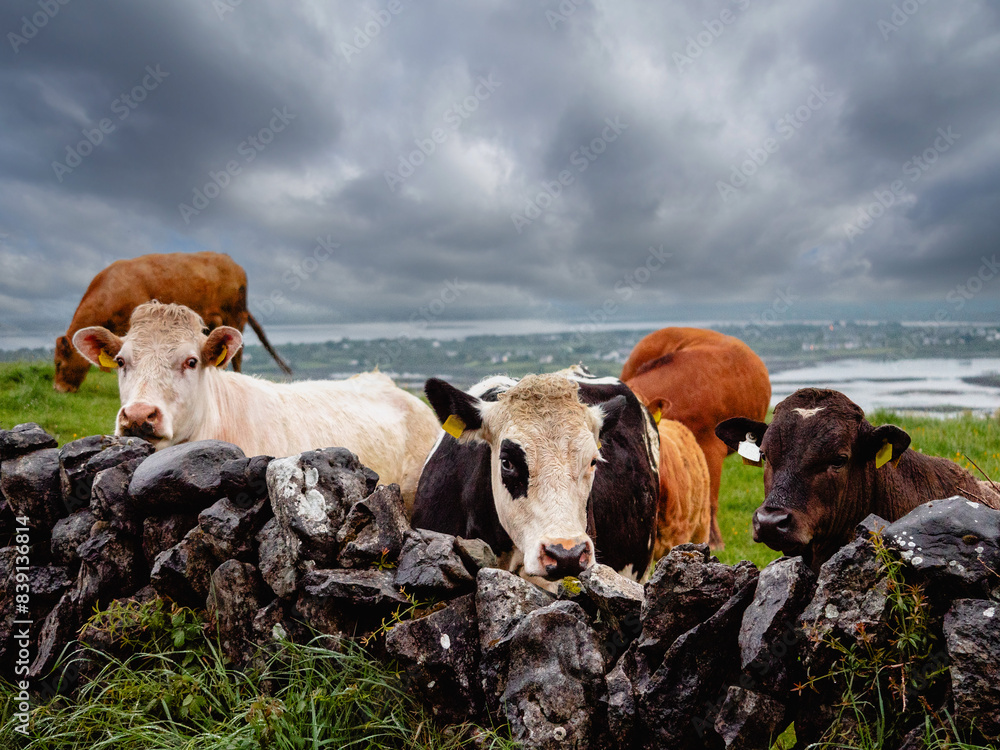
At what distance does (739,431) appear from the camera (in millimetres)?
4469

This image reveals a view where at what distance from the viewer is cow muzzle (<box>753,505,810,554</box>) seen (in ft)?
11.7

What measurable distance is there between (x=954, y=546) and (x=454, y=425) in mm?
2883

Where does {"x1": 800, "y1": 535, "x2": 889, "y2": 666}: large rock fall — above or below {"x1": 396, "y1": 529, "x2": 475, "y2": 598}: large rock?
above

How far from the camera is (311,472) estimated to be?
11.9ft

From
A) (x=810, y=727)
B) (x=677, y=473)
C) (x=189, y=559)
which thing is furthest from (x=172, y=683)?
(x=677, y=473)

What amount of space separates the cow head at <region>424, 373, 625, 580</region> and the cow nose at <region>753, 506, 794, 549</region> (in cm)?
90

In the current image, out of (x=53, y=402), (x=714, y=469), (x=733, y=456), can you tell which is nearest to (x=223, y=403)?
(x=714, y=469)

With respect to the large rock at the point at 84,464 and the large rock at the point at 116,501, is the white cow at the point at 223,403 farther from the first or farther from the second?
the large rock at the point at 116,501

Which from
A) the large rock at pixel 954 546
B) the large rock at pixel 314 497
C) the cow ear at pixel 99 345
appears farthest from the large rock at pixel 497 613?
the cow ear at pixel 99 345

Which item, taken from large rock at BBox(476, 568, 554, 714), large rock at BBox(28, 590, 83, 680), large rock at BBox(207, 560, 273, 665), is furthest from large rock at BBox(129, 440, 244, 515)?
large rock at BBox(476, 568, 554, 714)

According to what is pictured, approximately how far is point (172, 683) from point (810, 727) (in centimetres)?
289

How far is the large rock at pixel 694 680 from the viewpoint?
2590 mm

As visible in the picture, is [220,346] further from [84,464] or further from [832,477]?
[832,477]

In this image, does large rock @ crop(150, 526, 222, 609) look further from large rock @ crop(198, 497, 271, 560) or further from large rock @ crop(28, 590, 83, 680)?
large rock @ crop(28, 590, 83, 680)
